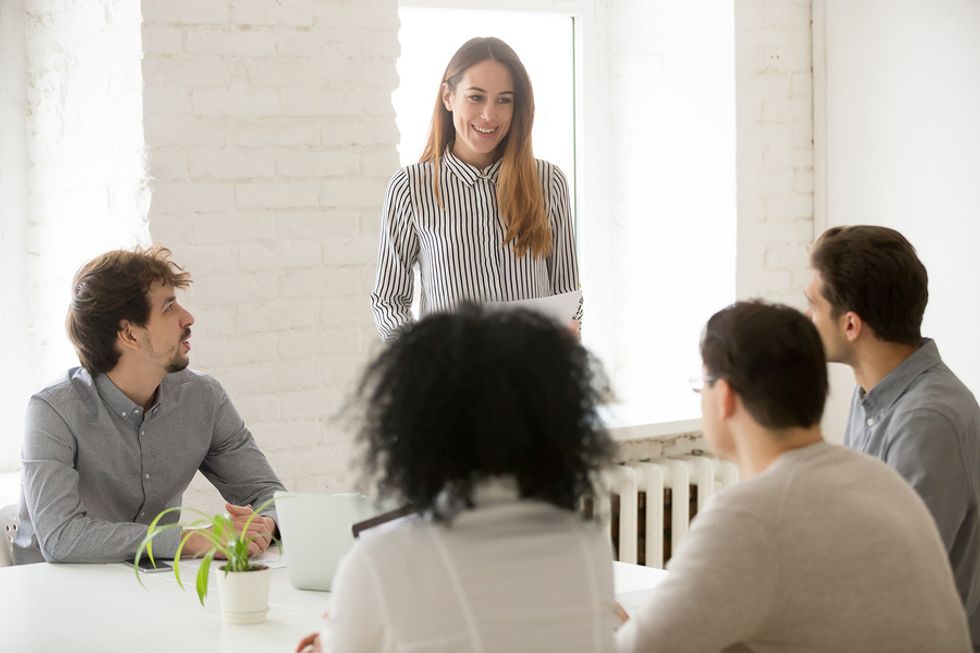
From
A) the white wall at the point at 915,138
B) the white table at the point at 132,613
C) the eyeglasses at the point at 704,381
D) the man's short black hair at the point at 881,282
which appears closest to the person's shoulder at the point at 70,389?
the white table at the point at 132,613

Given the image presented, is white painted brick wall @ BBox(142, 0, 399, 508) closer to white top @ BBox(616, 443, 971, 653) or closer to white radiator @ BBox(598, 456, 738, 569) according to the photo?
white radiator @ BBox(598, 456, 738, 569)

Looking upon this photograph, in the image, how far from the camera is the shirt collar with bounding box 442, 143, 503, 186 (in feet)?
9.57

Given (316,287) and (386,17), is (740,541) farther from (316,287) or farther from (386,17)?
(386,17)

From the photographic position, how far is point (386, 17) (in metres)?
3.33

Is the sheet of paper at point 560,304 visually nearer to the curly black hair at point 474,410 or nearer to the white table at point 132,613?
the white table at point 132,613

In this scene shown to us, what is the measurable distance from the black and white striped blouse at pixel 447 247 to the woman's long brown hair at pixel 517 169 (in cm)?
3

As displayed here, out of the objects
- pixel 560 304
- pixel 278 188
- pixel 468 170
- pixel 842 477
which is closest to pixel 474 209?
pixel 468 170

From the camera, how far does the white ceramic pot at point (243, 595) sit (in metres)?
1.87

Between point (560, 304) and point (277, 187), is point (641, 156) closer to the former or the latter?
point (277, 187)

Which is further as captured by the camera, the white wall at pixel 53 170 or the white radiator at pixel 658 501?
the white radiator at pixel 658 501

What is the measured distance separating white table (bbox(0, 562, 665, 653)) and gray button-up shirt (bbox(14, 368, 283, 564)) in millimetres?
78

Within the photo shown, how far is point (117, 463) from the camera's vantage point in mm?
2557

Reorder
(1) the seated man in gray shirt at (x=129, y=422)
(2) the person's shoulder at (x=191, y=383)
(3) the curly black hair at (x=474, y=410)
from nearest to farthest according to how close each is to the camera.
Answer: (3) the curly black hair at (x=474, y=410) < (1) the seated man in gray shirt at (x=129, y=422) < (2) the person's shoulder at (x=191, y=383)

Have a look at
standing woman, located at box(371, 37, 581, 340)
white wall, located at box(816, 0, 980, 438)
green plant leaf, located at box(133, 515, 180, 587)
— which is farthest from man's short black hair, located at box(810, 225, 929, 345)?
white wall, located at box(816, 0, 980, 438)
